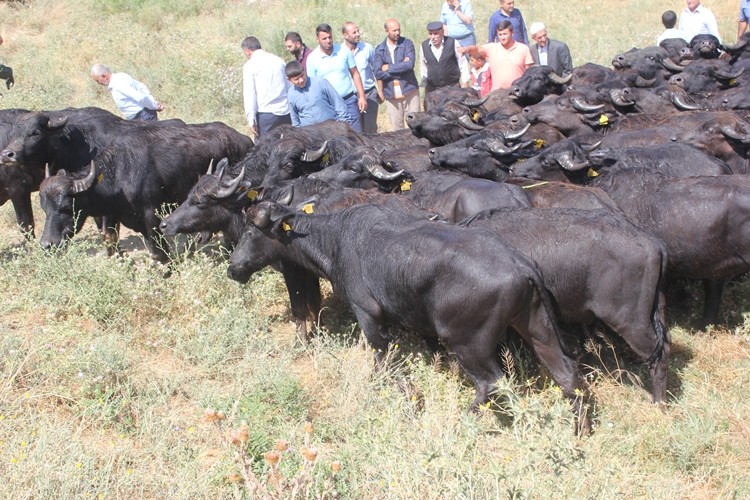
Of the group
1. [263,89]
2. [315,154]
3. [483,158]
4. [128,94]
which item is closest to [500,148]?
[483,158]

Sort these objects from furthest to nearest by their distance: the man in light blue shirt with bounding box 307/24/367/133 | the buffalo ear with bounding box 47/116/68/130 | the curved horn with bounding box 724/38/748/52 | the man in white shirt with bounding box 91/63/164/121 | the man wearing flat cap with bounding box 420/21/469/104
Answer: the curved horn with bounding box 724/38/748/52
the man wearing flat cap with bounding box 420/21/469/104
the man in light blue shirt with bounding box 307/24/367/133
the man in white shirt with bounding box 91/63/164/121
the buffalo ear with bounding box 47/116/68/130

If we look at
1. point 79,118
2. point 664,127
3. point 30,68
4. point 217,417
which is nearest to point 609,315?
point 217,417

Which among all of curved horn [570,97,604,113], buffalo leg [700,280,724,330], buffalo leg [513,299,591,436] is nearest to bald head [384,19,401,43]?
curved horn [570,97,604,113]

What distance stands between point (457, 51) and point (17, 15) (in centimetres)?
1527

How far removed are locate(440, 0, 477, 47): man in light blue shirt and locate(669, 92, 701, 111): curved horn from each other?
12.6ft

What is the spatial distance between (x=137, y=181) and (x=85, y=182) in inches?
24.5

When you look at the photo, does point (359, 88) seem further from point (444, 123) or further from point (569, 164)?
point (569, 164)

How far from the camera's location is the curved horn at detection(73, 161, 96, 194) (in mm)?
9531

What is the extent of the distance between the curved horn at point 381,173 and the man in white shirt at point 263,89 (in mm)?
3247

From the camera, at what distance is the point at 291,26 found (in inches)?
853

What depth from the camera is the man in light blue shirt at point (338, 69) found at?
11.9m

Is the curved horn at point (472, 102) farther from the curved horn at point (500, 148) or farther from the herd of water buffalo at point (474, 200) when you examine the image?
the curved horn at point (500, 148)

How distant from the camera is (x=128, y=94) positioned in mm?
11891

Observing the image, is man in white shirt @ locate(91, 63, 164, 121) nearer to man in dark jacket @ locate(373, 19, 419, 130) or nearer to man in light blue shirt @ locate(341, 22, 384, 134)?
man in light blue shirt @ locate(341, 22, 384, 134)
